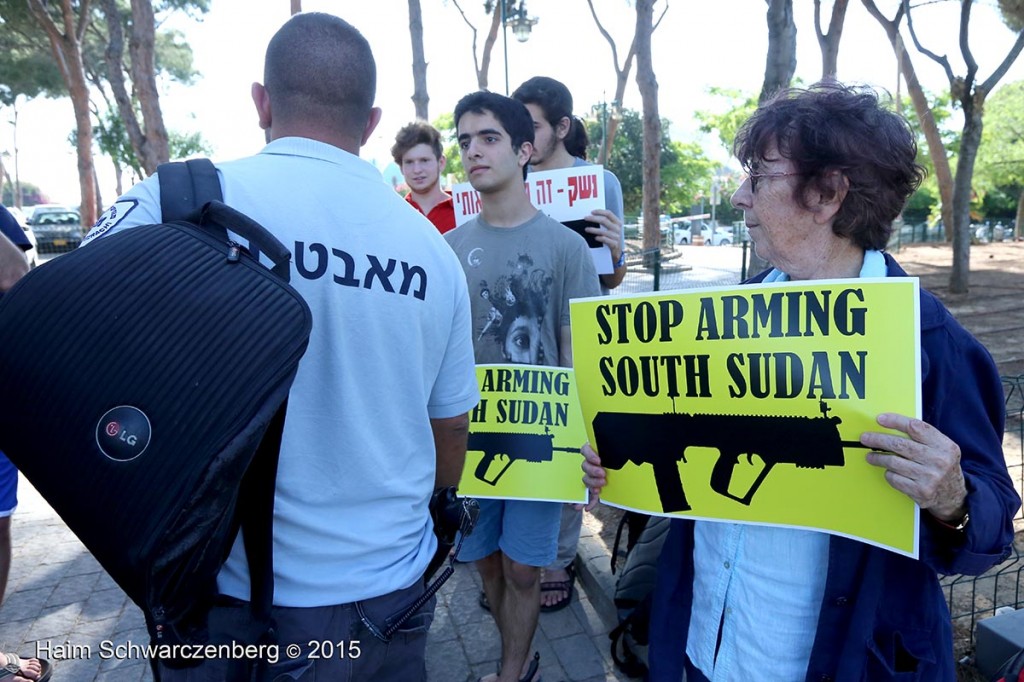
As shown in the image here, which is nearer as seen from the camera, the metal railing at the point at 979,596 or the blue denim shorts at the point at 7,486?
the blue denim shorts at the point at 7,486

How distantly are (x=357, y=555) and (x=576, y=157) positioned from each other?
3115 millimetres

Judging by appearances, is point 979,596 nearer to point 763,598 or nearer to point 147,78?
point 763,598

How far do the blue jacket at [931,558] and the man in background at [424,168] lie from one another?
347 cm

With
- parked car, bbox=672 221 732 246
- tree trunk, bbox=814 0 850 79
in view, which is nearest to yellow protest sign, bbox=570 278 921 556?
tree trunk, bbox=814 0 850 79

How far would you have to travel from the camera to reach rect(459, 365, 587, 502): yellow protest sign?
2.83 metres

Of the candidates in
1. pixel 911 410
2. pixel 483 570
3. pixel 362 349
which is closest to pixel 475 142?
pixel 362 349

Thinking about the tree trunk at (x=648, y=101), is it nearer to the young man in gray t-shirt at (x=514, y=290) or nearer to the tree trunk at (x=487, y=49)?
the tree trunk at (x=487, y=49)

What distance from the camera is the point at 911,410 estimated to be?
53.2 inches

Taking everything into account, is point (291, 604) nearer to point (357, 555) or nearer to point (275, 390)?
point (357, 555)

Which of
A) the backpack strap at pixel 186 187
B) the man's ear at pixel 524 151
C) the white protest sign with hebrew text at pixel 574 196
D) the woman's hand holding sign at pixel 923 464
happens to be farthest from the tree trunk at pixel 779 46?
the backpack strap at pixel 186 187

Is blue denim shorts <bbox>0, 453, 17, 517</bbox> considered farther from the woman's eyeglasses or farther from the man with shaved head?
the woman's eyeglasses

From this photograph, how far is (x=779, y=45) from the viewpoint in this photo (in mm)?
7977

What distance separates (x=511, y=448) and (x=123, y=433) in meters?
1.95

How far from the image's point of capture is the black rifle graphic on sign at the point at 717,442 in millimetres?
1468
